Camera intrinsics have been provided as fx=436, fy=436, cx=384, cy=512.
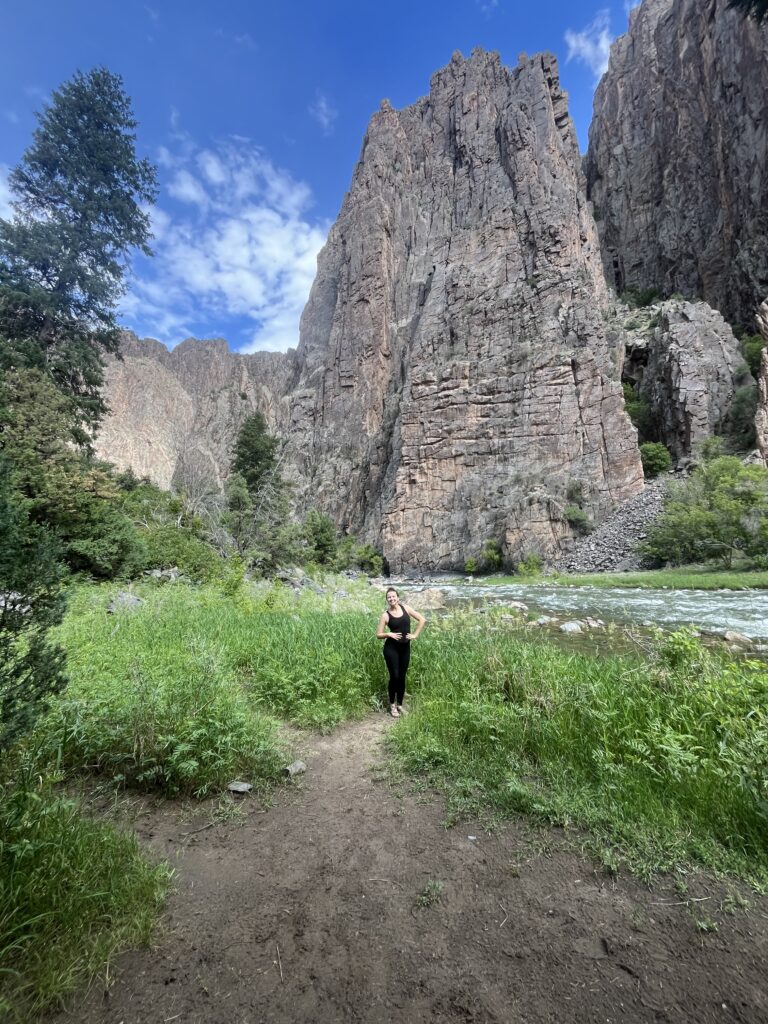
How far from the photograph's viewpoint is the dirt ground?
1899 millimetres

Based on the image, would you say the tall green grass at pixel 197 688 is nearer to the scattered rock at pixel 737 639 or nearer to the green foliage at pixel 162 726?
the green foliage at pixel 162 726

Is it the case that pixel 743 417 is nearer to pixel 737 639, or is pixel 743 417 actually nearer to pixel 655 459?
pixel 655 459

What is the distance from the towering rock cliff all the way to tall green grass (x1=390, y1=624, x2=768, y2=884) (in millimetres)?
58163

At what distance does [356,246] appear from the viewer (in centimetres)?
7525

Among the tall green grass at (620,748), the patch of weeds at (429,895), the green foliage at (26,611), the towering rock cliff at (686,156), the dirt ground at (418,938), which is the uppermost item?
the towering rock cliff at (686,156)

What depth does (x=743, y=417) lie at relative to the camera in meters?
37.5

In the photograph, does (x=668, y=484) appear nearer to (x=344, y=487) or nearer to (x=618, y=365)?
(x=618, y=365)

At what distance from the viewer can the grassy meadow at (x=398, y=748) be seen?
223 cm

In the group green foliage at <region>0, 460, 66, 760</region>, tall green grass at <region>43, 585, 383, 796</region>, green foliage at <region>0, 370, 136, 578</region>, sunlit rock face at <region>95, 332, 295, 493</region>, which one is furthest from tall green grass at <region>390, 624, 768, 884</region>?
sunlit rock face at <region>95, 332, 295, 493</region>

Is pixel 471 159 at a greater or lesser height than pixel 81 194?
greater

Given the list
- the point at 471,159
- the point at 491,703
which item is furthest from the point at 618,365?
the point at 491,703

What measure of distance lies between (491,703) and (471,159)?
8506cm

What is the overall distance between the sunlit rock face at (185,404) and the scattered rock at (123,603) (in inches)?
2896

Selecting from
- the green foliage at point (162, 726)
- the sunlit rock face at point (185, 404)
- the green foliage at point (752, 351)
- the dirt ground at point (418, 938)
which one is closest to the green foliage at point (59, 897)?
the dirt ground at point (418, 938)
